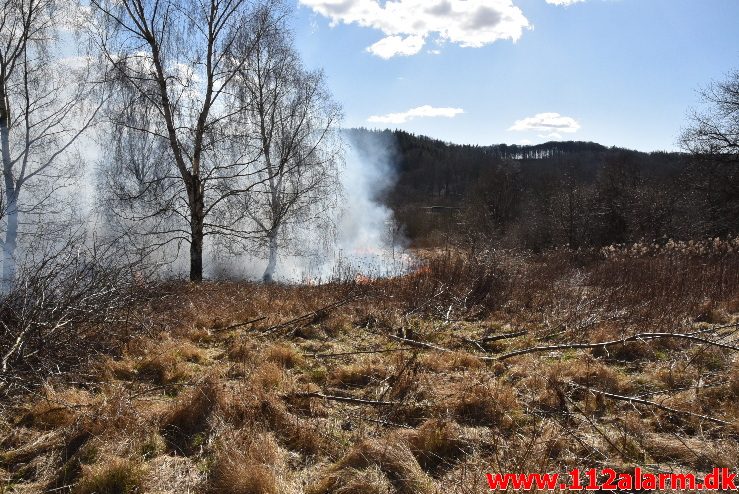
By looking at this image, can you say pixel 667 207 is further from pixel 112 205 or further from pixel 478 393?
pixel 112 205

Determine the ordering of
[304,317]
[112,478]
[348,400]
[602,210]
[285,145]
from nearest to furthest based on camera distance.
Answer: [112,478] < [348,400] < [304,317] < [285,145] < [602,210]

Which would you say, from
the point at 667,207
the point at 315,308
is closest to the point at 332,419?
the point at 315,308

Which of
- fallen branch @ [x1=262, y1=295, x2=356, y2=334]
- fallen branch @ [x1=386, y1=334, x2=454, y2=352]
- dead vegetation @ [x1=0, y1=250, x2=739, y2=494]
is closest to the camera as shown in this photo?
dead vegetation @ [x1=0, y1=250, x2=739, y2=494]

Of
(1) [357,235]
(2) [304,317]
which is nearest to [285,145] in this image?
(2) [304,317]

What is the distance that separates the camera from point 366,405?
3736 millimetres

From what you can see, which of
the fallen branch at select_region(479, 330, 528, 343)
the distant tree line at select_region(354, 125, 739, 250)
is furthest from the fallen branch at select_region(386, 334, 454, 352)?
the distant tree line at select_region(354, 125, 739, 250)

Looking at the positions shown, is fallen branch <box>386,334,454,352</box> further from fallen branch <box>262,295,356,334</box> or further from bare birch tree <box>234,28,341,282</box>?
bare birch tree <box>234,28,341,282</box>

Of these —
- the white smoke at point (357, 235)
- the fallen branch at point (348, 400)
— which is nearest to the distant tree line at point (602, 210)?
the white smoke at point (357, 235)

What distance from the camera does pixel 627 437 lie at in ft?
10.1

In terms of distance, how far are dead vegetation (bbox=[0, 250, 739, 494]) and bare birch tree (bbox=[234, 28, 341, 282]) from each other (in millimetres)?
6681

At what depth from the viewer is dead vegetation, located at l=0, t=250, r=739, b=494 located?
106 inches

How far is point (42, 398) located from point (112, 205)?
915 cm

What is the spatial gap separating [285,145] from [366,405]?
11054 millimetres

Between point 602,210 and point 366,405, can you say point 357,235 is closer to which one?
point 602,210
